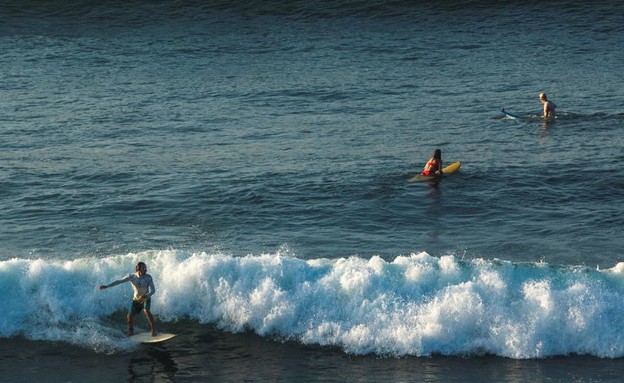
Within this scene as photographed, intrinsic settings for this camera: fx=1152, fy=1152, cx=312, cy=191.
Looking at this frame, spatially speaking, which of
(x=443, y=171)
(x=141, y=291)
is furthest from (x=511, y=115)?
(x=141, y=291)

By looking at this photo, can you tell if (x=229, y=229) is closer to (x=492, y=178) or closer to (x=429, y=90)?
(x=492, y=178)

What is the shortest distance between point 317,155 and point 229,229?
21.0 ft

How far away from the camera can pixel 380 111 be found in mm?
38312

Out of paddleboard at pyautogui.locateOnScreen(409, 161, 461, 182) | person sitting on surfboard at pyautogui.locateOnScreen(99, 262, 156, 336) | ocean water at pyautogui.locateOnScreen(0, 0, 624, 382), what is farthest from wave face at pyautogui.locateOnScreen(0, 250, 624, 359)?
paddleboard at pyautogui.locateOnScreen(409, 161, 461, 182)

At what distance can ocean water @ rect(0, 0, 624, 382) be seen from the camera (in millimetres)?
22109

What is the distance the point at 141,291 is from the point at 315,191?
9.18 meters

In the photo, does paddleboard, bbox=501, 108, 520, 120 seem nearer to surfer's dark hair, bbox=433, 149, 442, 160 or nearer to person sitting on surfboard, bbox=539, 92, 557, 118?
person sitting on surfboard, bbox=539, 92, 557, 118

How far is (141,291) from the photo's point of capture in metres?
22.5

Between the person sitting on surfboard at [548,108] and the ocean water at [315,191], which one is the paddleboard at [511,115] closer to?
the ocean water at [315,191]

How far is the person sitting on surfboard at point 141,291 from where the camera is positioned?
22312mm

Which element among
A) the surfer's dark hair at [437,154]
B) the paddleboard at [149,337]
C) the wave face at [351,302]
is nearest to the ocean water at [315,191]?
the wave face at [351,302]

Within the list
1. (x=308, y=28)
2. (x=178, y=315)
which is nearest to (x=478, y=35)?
(x=308, y=28)

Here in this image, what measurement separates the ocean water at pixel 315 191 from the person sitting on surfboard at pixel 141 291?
0.59 m

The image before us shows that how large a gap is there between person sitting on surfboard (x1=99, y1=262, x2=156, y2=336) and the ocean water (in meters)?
0.59
